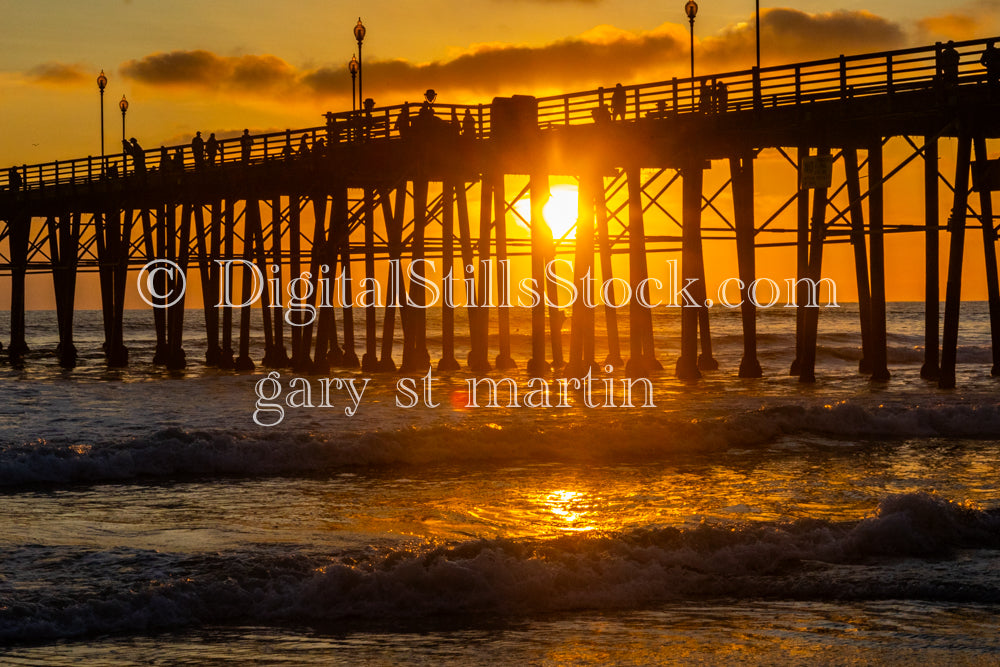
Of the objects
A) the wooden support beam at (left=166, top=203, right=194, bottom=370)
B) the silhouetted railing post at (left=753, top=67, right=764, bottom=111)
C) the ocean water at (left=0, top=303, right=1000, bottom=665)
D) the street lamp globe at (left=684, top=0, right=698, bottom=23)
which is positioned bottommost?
the ocean water at (left=0, top=303, right=1000, bottom=665)

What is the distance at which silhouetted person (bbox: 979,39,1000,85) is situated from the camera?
2241 centimetres

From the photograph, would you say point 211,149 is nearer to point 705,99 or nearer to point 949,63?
point 705,99

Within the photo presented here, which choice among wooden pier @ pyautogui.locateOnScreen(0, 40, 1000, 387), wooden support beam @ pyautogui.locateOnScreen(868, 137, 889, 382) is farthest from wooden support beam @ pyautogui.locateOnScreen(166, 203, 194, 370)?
wooden support beam @ pyautogui.locateOnScreen(868, 137, 889, 382)

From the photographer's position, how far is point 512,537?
1215 centimetres

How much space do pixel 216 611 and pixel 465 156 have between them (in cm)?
2195

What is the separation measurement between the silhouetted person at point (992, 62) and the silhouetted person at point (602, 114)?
7.84 meters

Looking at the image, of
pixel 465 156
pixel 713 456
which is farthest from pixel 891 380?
pixel 713 456

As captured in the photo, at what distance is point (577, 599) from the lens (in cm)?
1034

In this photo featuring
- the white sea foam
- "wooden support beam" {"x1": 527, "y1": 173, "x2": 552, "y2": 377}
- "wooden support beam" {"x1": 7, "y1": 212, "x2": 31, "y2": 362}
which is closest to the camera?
the white sea foam

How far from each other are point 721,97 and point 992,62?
17.7ft

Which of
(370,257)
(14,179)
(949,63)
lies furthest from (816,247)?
(14,179)

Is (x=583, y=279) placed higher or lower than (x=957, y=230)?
lower

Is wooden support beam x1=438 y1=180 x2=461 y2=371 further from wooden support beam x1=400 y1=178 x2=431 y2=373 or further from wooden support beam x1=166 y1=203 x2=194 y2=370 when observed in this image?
wooden support beam x1=166 y1=203 x2=194 y2=370

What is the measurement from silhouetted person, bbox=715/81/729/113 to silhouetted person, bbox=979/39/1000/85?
16.6 feet
